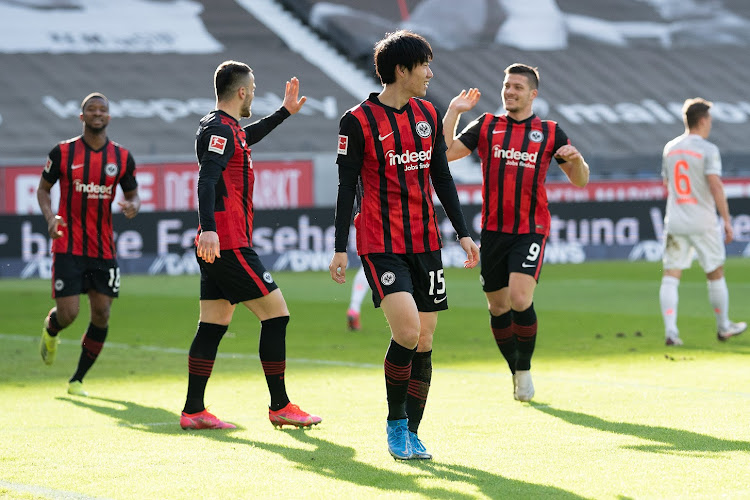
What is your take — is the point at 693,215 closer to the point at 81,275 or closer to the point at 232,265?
the point at 81,275

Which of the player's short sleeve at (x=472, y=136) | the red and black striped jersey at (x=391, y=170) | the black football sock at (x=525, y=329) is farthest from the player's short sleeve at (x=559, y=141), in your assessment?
the red and black striped jersey at (x=391, y=170)

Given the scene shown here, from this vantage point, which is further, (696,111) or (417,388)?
(696,111)

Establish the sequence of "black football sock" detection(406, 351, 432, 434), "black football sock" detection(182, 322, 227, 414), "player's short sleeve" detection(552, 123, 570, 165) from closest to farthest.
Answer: "black football sock" detection(406, 351, 432, 434), "black football sock" detection(182, 322, 227, 414), "player's short sleeve" detection(552, 123, 570, 165)

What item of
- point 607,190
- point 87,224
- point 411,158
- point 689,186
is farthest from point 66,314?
point 607,190

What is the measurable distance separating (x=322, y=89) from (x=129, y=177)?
2119cm

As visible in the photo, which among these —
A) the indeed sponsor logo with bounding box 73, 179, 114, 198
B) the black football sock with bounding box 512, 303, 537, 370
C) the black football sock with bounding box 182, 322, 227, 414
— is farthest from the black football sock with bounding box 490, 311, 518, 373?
the indeed sponsor logo with bounding box 73, 179, 114, 198

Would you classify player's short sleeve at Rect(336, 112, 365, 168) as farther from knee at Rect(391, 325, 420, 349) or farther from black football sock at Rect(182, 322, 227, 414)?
black football sock at Rect(182, 322, 227, 414)

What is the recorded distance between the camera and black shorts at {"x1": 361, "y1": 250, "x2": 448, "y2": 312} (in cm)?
541

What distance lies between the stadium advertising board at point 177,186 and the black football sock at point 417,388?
51.0 feet

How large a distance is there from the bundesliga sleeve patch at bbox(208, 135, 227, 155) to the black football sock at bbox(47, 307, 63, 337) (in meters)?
2.71

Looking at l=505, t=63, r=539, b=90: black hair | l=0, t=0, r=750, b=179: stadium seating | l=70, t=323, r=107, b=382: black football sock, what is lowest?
l=70, t=323, r=107, b=382: black football sock

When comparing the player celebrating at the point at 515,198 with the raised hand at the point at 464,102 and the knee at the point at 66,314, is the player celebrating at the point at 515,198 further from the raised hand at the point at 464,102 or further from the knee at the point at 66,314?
the knee at the point at 66,314

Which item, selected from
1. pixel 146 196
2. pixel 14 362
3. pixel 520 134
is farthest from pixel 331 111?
pixel 520 134

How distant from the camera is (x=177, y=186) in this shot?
22.5m
